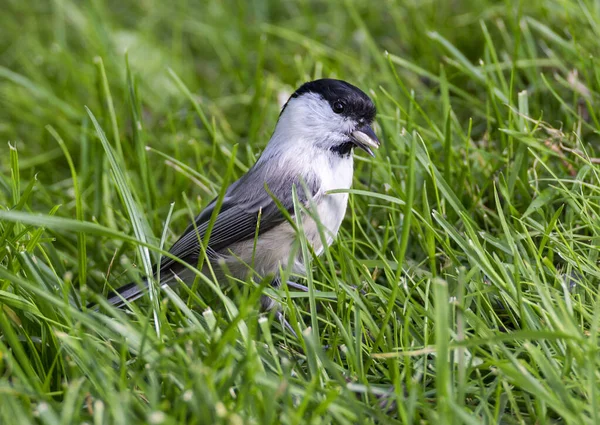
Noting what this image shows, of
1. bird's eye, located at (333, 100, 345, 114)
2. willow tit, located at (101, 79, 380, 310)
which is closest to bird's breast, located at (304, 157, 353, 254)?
willow tit, located at (101, 79, 380, 310)

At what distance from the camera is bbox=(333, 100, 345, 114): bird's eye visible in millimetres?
1923

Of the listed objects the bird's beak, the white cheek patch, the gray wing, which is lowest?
the gray wing

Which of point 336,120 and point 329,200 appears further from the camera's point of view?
point 336,120

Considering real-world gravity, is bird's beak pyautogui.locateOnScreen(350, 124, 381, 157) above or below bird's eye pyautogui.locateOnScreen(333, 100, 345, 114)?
below

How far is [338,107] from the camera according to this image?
193cm

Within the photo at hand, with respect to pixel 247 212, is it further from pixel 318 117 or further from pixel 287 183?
pixel 318 117

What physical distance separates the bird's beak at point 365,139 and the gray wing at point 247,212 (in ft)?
0.56

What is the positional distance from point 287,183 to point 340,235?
0.21 meters

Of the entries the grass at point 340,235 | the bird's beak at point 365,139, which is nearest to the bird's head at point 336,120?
the bird's beak at point 365,139

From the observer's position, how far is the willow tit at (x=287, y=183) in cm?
186

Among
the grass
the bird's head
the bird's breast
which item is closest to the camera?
the grass

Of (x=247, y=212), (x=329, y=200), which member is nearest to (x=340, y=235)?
(x=329, y=200)

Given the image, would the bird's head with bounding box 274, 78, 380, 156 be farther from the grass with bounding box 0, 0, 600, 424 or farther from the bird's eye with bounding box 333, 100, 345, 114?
the grass with bounding box 0, 0, 600, 424

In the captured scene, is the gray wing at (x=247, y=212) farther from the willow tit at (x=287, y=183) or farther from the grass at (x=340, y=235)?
the grass at (x=340, y=235)
